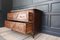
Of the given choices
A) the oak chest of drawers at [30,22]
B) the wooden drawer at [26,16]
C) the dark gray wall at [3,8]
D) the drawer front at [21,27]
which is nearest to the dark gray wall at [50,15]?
the oak chest of drawers at [30,22]

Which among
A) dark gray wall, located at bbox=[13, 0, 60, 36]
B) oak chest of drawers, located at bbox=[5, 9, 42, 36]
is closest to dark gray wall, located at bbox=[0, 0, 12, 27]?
oak chest of drawers, located at bbox=[5, 9, 42, 36]

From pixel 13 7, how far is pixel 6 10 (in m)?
0.31

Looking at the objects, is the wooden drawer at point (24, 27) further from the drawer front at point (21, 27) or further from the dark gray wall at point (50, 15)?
the dark gray wall at point (50, 15)

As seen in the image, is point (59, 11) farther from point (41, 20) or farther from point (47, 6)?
point (41, 20)

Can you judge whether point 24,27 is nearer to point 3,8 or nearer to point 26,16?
point 26,16

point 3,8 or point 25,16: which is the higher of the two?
point 3,8

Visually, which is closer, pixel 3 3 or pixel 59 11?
pixel 59 11

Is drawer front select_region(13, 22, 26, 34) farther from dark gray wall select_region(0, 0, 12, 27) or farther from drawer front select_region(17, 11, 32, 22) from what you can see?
dark gray wall select_region(0, 0, 12, 27)

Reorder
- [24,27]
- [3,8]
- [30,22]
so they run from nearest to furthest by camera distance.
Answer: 1. [24,27]
2. [30,22]
3. [3,8]

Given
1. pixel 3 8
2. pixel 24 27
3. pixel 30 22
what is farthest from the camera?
pixel 3 8

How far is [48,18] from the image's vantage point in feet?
7.10

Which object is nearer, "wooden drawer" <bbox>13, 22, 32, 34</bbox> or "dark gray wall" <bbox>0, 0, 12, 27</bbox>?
"wooden drawer" <bbox>13, 22, 32, 34</bbox>

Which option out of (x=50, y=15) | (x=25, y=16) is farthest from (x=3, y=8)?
(x=50, y=15)

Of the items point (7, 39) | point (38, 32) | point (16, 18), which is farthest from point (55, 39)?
point (16, 18)
